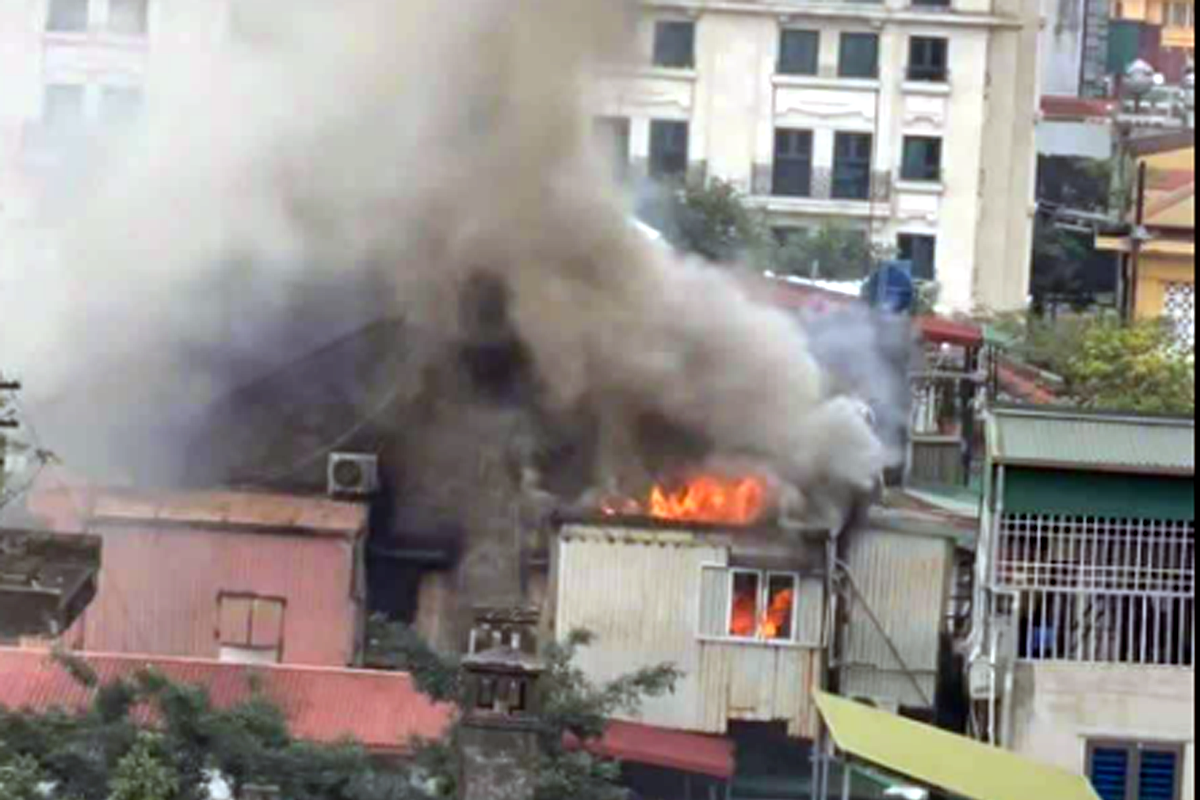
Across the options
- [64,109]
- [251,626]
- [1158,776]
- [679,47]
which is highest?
[679,47]

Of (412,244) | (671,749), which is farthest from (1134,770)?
(412,244)

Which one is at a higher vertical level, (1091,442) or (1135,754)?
(1091,442)

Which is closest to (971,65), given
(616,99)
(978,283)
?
(978,283)

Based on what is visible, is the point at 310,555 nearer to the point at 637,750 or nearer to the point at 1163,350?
the point at 637,750

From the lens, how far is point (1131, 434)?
22266 mm

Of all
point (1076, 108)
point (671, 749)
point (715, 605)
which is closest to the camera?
point (671, 749)

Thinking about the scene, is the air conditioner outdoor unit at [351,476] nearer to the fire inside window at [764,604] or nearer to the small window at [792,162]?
the fire inside window at [764,604]

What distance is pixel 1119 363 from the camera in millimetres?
34469

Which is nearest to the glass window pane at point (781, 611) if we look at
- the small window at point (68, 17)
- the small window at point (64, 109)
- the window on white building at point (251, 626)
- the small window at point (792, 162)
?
the window on white building at point (251, 626)

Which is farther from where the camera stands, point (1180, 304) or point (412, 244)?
point (1180, 304)

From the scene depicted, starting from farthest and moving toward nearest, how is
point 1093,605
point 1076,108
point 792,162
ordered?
point 1076,108, point 792,162, point 1093,605

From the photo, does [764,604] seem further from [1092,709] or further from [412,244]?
[412,244]

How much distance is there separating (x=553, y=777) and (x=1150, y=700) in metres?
3.70

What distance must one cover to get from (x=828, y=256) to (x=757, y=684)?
1935cm
